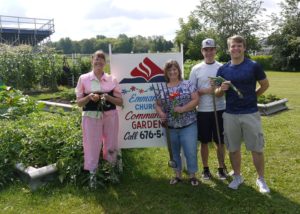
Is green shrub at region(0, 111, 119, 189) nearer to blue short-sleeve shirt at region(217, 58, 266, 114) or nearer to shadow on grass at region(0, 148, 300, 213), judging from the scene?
shadow on grass at region(0, 148, 300, 213)

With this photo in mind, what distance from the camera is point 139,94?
5098mm

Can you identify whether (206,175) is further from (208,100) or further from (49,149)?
(49,149)

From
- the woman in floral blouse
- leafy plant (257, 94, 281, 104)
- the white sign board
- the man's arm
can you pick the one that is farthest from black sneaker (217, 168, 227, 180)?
leafy plant (257, 94, 281, 104)

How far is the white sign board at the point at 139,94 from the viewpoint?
16.6 ft

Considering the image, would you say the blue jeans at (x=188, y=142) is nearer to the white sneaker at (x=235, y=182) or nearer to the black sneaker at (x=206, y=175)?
the black sneaker at (x=206, y=175)

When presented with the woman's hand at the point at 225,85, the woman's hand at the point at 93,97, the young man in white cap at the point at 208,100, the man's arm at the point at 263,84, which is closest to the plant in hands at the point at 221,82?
the woman's hand at the point at 225,85

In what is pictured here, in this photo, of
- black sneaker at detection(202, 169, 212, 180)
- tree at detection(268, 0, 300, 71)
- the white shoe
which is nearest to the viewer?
the white shoe

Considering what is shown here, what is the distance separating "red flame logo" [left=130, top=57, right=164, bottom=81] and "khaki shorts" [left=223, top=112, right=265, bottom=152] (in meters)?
1.17

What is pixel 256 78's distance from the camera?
13.8 ft

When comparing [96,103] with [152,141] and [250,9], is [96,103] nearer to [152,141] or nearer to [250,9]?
[152,141]

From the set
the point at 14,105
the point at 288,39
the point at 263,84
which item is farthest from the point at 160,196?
the point at 288,39

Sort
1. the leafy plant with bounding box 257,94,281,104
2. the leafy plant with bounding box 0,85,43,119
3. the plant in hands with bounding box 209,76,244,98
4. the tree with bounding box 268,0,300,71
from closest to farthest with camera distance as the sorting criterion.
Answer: the plant in hands with bounding box 209,76,244,98 < the leafy plant with bounding box 0,85,43,119 < the leafy plant with bounding box 257,94,281,104 < the tree with bounding box 268,0,300,71

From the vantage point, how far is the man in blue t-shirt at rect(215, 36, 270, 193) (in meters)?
4.19

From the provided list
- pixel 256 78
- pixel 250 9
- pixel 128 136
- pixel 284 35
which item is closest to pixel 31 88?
pixel 128 136
